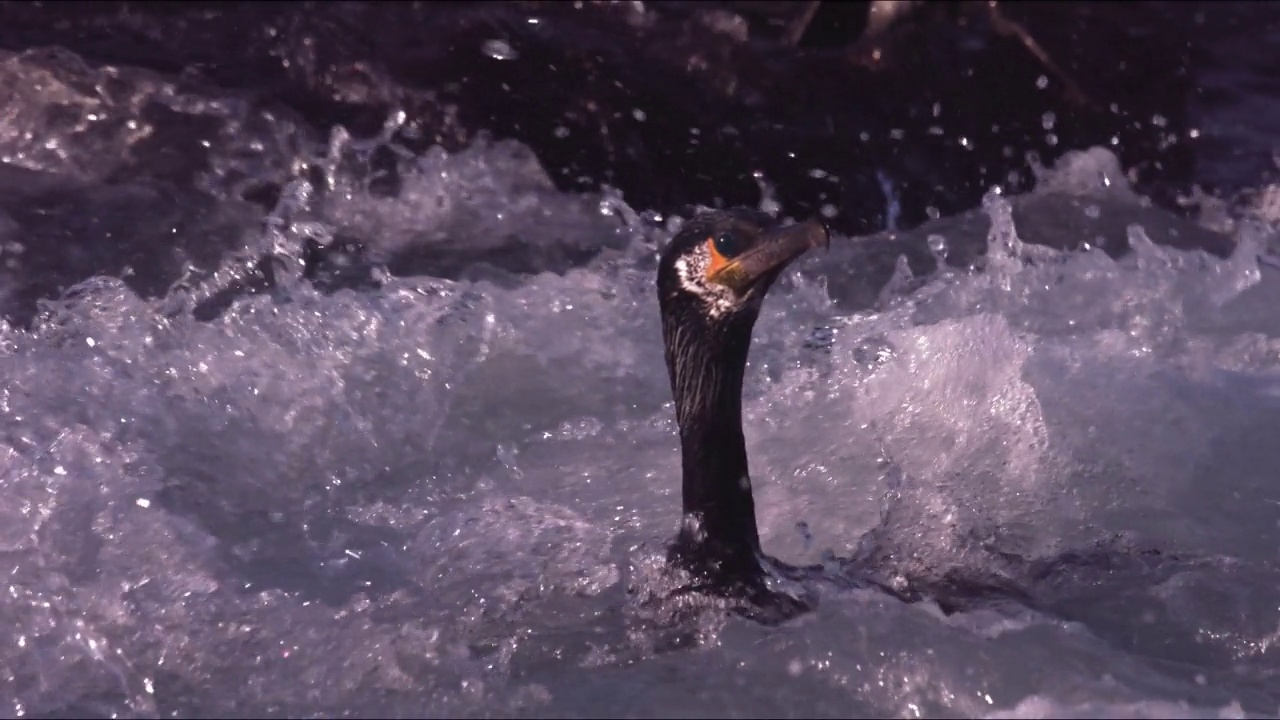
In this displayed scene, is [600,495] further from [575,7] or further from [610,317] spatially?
[575,7]

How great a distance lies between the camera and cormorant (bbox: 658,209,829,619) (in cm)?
273

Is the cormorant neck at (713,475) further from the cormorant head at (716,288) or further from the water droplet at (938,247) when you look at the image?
the water droplet at (938,247)

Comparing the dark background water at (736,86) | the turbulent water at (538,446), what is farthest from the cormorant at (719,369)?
the dark background water at (736,86)

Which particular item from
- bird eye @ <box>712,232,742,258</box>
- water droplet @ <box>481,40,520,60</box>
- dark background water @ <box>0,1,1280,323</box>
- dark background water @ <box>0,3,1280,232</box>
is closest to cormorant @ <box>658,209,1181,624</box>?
bird eye @ <box>712,232,742,258</box>

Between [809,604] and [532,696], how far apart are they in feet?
2.11

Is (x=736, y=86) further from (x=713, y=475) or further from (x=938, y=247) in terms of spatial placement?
(x=713, y=475)

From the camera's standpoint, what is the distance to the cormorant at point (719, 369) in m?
2.73

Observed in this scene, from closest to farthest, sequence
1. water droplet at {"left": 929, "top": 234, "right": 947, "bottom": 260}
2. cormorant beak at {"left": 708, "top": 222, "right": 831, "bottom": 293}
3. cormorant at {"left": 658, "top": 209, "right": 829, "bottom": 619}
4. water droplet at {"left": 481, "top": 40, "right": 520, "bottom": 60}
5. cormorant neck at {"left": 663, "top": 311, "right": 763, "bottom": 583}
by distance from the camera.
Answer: cormorant beak at {"left": 708, "top": 222, "right": 831, "bottom": 293} → cormorant at {"left": 658, "top": 209, "right": 829, "bottom": 619} → cormorant neck at {"left": 663, "top": 311, "right": 763, "bottom": 583} → water droplet at {"left": 929, "top": 234, "right": 947, "bottom": 260} → water droplet at {"left": 481, "top": 40, "right": 520, "bottom": 60}

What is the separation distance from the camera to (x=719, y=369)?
9.68 ft

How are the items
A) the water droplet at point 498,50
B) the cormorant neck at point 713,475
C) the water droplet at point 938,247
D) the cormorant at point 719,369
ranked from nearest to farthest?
the cormorant at point 719,369 < the cormorant neck at point 713,475 < the water droplet at point 938,247 < the water droplet at point 498,50

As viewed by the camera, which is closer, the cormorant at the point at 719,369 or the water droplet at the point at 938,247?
the cormorant at the point at 719,369

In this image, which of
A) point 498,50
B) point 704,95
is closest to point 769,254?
point 704,95

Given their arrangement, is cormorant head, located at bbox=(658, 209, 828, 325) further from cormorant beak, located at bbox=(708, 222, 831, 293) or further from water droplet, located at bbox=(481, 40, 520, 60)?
water droplet, located at bbox=(481, 40, 520, 60)

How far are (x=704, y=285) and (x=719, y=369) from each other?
0.21 metres
